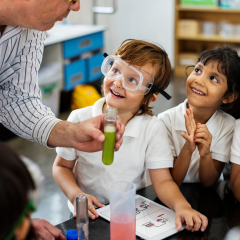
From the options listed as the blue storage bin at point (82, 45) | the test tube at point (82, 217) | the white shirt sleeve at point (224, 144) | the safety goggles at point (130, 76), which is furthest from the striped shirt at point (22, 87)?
the blue storage bin at point (82, 45)

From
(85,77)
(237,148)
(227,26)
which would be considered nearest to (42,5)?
(237,148)

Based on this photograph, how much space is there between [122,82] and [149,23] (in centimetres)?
471

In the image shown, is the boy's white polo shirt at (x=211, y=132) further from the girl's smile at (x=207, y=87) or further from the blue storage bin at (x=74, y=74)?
the blue storage bin at (x=74, y=74)

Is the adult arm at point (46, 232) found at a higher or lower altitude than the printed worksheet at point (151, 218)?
higher

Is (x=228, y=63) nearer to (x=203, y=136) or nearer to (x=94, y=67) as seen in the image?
(x=203, y=136)

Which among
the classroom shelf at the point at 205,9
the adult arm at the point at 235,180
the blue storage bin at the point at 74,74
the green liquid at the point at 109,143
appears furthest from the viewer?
the classroom shelf at the point at 205,9

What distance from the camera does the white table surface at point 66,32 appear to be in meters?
3.80

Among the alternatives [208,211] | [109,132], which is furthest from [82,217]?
[208,211]

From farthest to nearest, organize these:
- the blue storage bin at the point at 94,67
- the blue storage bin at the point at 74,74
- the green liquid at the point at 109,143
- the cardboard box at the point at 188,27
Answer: the cardboard box at the point at 188,27
the blue storage bin at the point at 94,67
the blue storage bin at the point at 74,74
the green liquid at the point at 109,143

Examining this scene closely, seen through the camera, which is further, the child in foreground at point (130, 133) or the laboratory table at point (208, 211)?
the child in foreground at point (130, 133)

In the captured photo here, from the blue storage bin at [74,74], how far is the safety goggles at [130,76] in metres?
2.87

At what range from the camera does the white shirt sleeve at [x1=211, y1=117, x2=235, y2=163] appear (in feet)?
4.77

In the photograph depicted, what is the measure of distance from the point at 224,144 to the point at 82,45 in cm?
318

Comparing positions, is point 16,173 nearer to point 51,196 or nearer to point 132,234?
point 132,234
